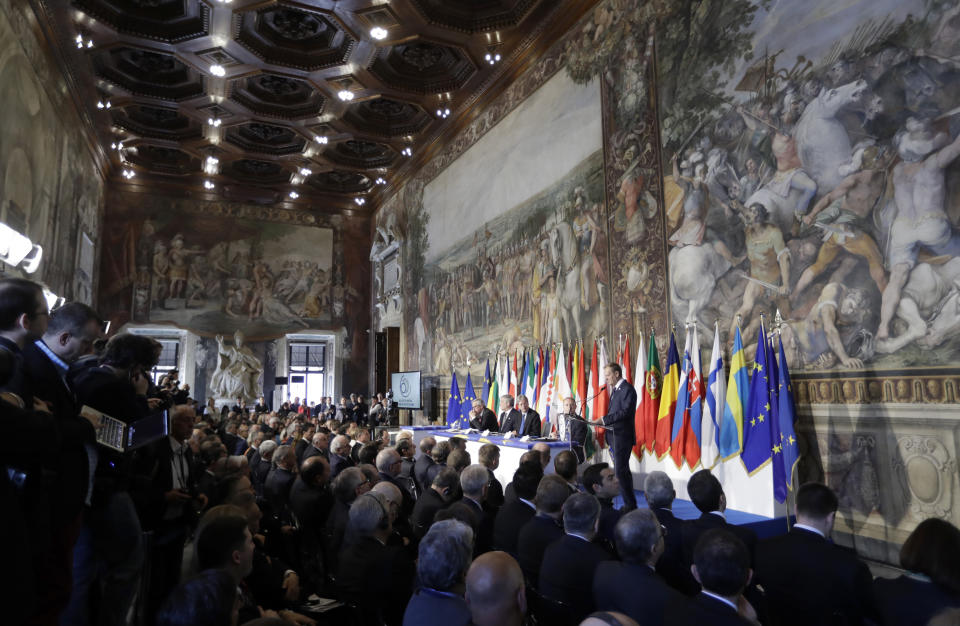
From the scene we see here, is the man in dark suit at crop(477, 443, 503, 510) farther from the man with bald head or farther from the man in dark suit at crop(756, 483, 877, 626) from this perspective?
the man with bald head

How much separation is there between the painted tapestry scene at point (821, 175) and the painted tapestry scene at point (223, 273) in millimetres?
17690

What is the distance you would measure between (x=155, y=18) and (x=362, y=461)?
12.4m

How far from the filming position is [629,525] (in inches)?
117

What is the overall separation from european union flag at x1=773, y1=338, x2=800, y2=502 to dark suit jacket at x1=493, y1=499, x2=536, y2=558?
3740mm

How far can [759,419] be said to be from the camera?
7.05 metres

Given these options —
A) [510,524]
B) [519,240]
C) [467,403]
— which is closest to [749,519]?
[510,524]

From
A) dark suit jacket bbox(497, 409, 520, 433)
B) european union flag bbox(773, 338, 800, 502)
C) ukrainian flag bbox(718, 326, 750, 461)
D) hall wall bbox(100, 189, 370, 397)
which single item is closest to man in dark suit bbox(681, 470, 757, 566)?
european union flag bbox(773, 338, 800, 502)

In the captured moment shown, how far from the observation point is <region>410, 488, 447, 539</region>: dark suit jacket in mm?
4582

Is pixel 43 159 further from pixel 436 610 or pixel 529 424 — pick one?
pixel 436 610

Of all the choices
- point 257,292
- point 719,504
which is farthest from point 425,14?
point 257,292

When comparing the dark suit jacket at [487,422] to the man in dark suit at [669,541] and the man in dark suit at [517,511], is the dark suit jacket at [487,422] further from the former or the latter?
the man in dark suit at [669,541]

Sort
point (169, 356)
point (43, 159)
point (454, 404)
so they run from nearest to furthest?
→ point (43, 159) → point (454, 404) → point (169, 356)

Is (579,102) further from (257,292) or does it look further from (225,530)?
(257,292)

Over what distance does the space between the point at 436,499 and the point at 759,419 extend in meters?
4.32
